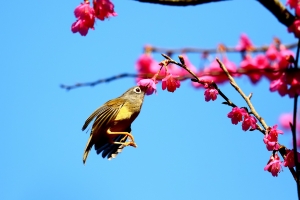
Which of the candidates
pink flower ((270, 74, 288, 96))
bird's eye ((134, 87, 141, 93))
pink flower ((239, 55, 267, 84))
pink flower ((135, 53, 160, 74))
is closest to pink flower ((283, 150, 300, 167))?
pink flower ((270, 74, 288, 96))

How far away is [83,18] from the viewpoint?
2.60 metres

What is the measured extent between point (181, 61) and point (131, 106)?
1.03m

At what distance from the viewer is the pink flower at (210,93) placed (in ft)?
9.20

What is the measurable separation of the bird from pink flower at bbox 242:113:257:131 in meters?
0.89

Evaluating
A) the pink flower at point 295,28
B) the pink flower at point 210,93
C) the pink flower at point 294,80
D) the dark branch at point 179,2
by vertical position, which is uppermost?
the pink flower at point 210,93

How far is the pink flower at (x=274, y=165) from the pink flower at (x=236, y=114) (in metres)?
0.30

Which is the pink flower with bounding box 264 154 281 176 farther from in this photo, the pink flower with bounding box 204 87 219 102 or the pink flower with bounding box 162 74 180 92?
the pink flower with bounding box 162 74 180 92

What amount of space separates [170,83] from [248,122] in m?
0.51

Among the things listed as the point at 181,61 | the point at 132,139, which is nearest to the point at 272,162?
the point at 181,61

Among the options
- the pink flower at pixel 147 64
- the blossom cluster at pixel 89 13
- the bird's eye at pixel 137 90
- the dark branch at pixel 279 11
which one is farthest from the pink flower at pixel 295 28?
the pink flower at pixel 147 64

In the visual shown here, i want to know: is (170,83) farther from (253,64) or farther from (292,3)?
(292,3)

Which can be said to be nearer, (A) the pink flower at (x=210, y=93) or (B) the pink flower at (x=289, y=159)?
(B) the pink flower at (x=289, y=159)

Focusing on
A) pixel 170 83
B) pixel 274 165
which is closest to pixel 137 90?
pixel 170 83

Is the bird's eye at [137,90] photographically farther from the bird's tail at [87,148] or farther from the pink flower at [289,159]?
the pink flower at [289,159]
